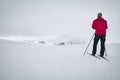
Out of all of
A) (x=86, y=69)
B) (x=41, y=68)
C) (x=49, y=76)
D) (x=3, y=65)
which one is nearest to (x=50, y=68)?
(x=41, y=68)

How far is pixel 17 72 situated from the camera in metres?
4.97

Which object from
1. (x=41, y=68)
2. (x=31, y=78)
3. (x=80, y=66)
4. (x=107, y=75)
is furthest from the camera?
(x=80, y=66)

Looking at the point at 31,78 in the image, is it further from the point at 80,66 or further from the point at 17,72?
the point at 80,66

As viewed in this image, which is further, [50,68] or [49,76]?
[50,68]

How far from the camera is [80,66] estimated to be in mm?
5895

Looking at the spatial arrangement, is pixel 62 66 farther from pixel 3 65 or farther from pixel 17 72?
pixel 3 65

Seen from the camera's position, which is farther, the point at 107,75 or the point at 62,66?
the point at 62,66

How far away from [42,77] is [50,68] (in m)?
0.92

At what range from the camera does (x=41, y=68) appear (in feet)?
17.9

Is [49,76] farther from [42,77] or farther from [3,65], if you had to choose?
[3,65]

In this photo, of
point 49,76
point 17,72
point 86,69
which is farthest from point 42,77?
point 86,69

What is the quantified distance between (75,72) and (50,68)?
861 mm

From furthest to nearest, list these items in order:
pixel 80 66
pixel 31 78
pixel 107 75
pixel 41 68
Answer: pixel 80 66, pixel 41 68, pixel 107 75, pixel 31 78

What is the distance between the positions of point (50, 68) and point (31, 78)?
110 centimetres
